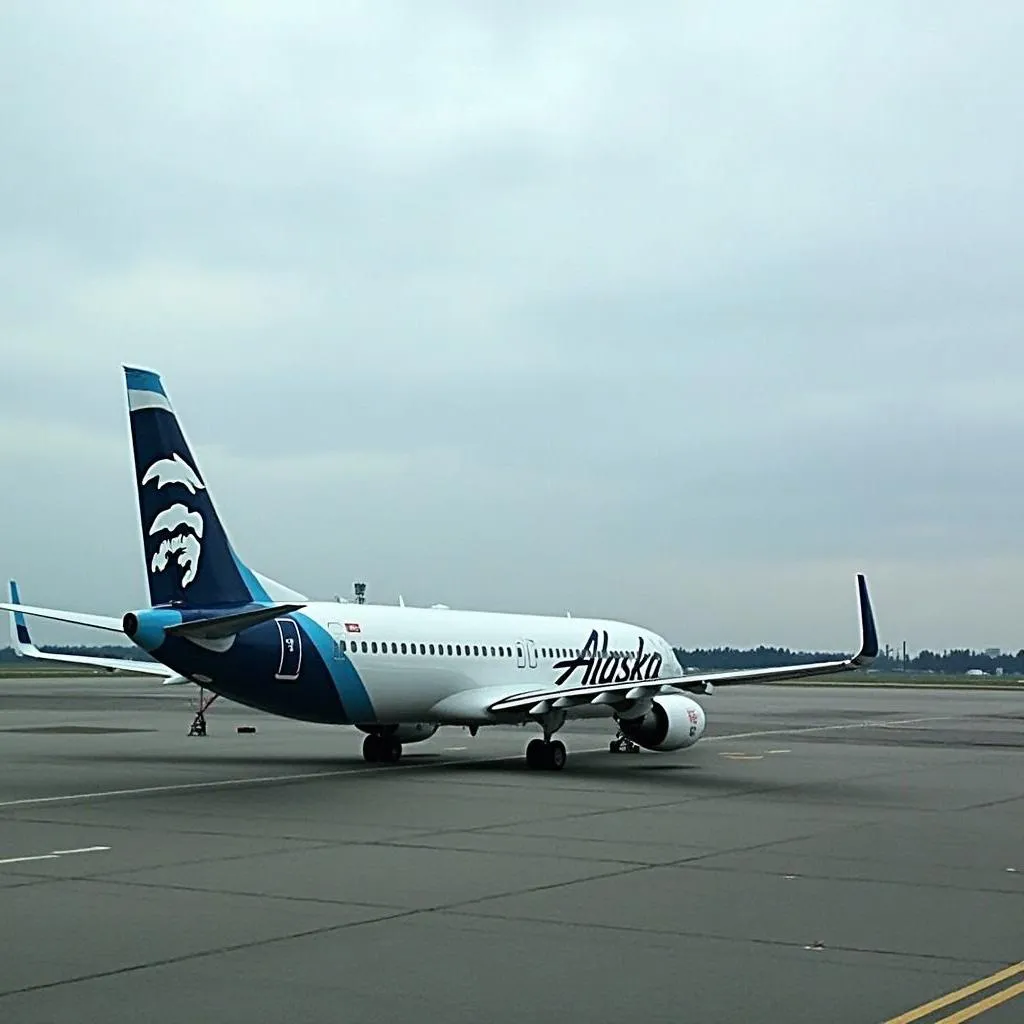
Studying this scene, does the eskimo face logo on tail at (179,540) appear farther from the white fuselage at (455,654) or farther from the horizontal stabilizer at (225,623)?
the white fuselage at (455,654)

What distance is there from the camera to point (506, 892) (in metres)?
13.9

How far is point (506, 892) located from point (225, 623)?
450 inches

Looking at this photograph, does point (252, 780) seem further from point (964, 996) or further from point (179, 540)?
point (964, 996)

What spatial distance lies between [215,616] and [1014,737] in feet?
85.1

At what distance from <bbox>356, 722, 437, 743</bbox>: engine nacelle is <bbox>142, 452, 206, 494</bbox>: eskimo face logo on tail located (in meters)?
6.43

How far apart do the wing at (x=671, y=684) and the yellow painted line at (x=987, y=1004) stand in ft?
50.1

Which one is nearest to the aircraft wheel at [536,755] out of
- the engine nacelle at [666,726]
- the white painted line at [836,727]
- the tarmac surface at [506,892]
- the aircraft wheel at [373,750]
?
the tarmac surface at [506,892]

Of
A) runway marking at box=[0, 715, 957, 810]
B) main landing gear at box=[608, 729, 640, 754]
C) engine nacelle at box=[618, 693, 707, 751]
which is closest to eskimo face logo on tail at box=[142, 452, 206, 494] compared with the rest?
runway marking at box=[0, 715, 957, 810]

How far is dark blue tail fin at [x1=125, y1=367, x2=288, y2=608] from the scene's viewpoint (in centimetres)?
2586

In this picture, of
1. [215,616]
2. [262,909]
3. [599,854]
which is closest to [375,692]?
[215,616]

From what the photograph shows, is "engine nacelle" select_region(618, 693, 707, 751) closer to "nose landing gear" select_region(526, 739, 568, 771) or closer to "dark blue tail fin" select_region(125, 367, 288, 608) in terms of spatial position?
"nose landing gear" select_region(526, 739, 568, 771)

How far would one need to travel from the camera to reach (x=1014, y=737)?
41.9 meters

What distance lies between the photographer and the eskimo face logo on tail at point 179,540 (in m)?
25.9

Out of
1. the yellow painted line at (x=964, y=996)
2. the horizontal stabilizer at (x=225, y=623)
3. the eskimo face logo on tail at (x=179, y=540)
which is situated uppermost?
the eskimo face logo on tail at (x=179, y=540)
